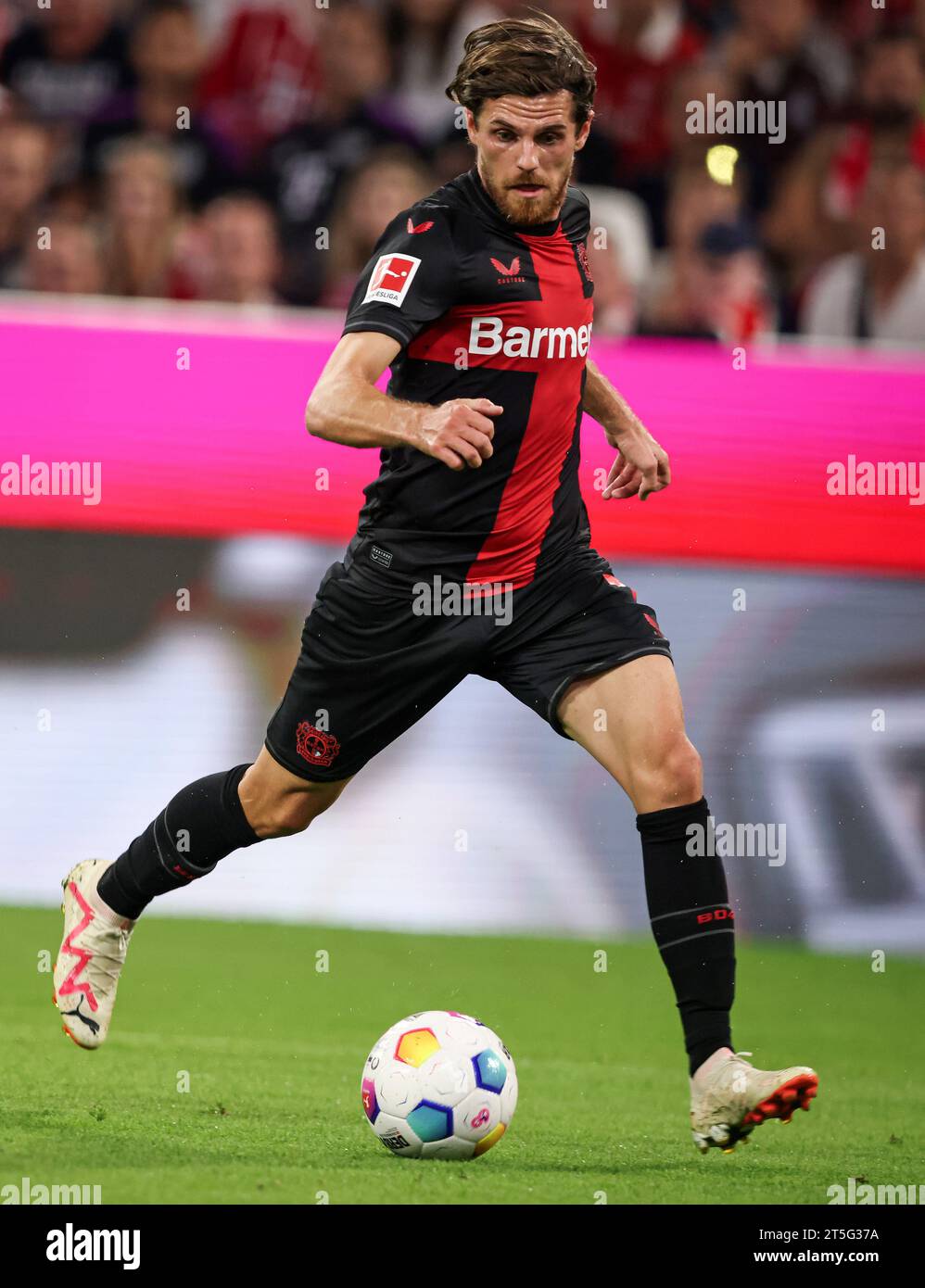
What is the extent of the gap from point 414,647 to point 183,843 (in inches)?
31.8

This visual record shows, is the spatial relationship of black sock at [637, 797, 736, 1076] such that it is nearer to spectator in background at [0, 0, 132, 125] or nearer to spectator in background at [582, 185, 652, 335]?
spectator in background at [582, 185, 652, 335]

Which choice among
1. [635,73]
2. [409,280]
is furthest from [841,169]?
[409,280]

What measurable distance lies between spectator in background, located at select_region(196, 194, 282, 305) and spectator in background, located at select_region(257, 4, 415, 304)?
0.56 ft

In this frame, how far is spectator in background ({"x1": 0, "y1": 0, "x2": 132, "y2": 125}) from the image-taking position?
29.9ft

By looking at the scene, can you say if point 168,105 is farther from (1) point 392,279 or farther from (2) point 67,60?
(1) point 392,279

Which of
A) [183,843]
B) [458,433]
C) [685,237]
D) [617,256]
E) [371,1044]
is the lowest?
[371,1044]

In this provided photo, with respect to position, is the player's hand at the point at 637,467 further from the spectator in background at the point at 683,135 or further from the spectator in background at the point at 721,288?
the spectator in background at the point at 683,135

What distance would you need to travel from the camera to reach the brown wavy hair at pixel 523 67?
4.27 meters

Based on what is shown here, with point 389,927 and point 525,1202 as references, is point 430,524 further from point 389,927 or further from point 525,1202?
point 389,927

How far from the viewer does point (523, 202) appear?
4.35 metres

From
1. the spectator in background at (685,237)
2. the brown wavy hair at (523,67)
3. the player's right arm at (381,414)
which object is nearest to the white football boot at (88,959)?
the player's right arm at (381,414)

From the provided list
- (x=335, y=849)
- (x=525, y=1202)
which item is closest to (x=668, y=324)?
(x=335, y=849)

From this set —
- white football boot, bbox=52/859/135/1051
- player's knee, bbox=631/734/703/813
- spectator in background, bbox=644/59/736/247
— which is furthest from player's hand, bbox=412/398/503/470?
spectator in background, bbox=644/59/736/247

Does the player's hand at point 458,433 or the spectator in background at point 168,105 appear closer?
the player's hand at point 458,433
